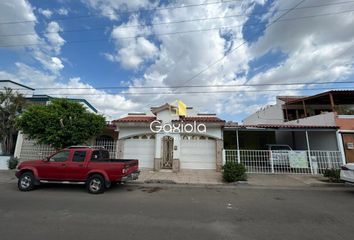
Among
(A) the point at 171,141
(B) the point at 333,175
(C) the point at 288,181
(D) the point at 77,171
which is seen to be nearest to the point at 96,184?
(D) the point at 77,171

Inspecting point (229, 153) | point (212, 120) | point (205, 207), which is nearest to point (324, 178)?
point (229, 153)

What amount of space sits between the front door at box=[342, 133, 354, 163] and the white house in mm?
7936

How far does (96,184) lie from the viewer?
753 cm

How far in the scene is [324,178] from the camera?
34.4ft

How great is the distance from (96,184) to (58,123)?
A: 228 inches

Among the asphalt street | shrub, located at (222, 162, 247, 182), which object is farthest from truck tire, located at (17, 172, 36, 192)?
shrub, located at (222, 162, 247, 182)

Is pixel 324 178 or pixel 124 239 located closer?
pixel 124 239

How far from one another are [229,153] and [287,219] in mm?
8063

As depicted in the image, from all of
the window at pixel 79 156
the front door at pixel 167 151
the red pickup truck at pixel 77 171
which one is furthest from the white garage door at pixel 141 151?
the window at pixel 79 156

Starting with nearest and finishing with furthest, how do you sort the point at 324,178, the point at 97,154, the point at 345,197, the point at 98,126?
the point at 345,197 → the point at 97,154 → the point at 324,178 → the point at 98,126

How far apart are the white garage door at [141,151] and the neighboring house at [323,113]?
1152cm

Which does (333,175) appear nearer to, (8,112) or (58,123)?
(58,123)

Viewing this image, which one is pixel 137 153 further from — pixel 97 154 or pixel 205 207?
pixel 205 207

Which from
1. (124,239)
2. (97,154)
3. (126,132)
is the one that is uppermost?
(126,132)
